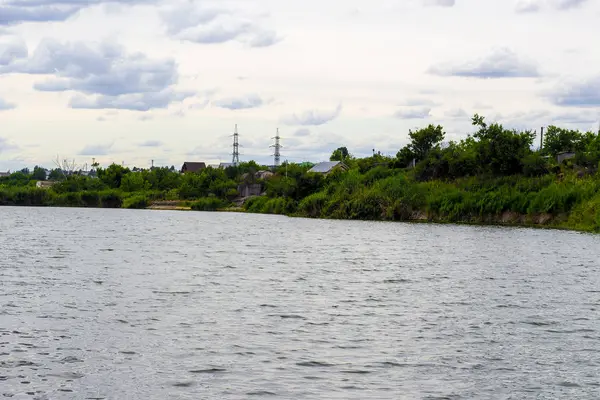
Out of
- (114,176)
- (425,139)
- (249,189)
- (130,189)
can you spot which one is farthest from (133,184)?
(425,139)

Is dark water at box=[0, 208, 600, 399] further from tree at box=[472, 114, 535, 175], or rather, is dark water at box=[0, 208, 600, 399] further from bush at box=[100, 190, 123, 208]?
bush at box=[100, 190, 123, 208]

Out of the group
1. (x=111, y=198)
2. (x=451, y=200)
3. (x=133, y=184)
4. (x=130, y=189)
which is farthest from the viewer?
(x=130, y=189)

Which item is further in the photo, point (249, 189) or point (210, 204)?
point (249, 189)

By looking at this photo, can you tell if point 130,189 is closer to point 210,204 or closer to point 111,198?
point 111,198

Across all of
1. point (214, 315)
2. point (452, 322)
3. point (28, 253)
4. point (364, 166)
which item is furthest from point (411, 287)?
point (364, 166)

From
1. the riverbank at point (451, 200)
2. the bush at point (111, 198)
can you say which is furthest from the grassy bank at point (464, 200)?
the bush at point (111, 198)

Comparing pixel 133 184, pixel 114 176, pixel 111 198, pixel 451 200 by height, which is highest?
pixel 114 176

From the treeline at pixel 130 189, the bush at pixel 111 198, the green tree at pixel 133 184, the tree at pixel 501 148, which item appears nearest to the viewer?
the tree at pixel 501 148

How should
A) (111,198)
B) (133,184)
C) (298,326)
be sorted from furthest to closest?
(133,184), (111,198), (298,326)

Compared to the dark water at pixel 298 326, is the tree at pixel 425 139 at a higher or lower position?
higher

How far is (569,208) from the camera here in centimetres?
8300

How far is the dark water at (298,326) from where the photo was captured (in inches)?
703

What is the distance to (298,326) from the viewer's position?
2448 cm

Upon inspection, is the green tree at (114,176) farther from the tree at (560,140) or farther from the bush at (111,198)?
the tree at (560,140)
